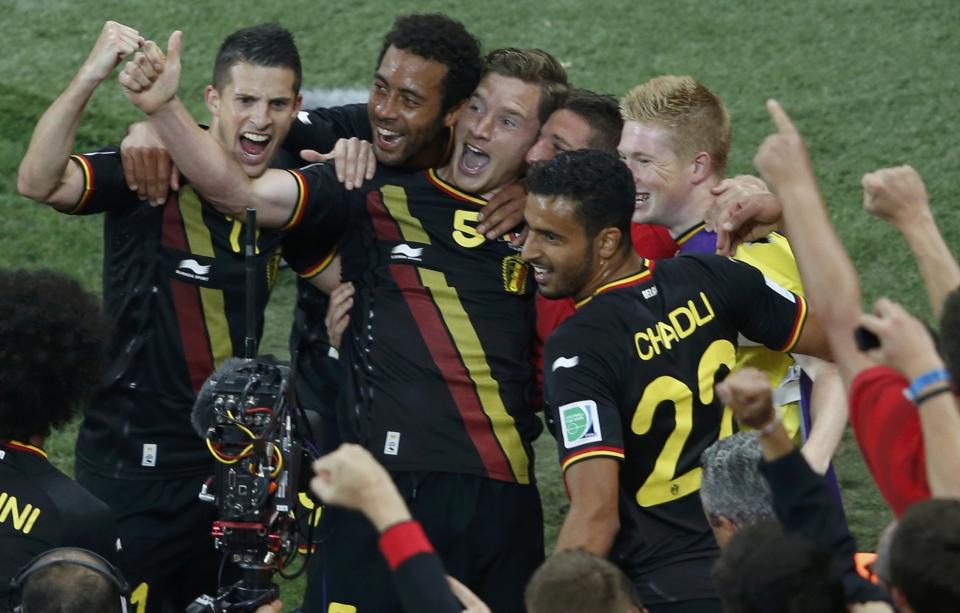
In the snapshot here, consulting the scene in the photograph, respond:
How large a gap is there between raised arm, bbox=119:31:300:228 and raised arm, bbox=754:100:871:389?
1.81 m

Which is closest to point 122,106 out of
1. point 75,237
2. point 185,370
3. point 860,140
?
point 75,237

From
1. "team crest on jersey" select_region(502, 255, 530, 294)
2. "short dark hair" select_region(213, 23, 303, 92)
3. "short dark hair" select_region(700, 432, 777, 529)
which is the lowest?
"short dark hair" select_region(700, 432, 777, 529)

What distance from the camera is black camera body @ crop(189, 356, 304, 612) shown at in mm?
4066

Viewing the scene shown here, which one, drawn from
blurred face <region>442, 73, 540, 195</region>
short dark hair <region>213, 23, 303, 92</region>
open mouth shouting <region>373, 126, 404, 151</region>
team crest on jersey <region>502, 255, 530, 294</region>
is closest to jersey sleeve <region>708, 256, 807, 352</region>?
team crest on jersey <region>502, 255, 530, 294</region>

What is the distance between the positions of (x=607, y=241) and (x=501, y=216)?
58 cm

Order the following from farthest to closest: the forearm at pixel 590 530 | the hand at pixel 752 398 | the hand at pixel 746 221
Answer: the hand at pixel 746 221 < the forearm at pixel 590 530 < the hand at pixel 752 398

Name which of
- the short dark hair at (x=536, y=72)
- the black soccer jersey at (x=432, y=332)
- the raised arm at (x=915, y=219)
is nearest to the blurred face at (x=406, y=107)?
the black soccer jersey at (x=432, y=332)

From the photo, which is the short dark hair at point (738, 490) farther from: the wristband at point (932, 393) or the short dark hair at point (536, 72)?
the short dark hair at point (536, 72)

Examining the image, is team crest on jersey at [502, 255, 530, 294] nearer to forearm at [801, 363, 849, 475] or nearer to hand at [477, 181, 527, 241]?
hand at [477, 181, 527, 241]

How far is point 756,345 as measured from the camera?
4.63 m

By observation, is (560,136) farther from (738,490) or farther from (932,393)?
(932,393)

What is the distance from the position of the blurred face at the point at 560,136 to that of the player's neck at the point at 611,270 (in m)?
0.71

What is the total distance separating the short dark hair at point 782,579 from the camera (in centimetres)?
276

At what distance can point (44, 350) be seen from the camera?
405 cm
